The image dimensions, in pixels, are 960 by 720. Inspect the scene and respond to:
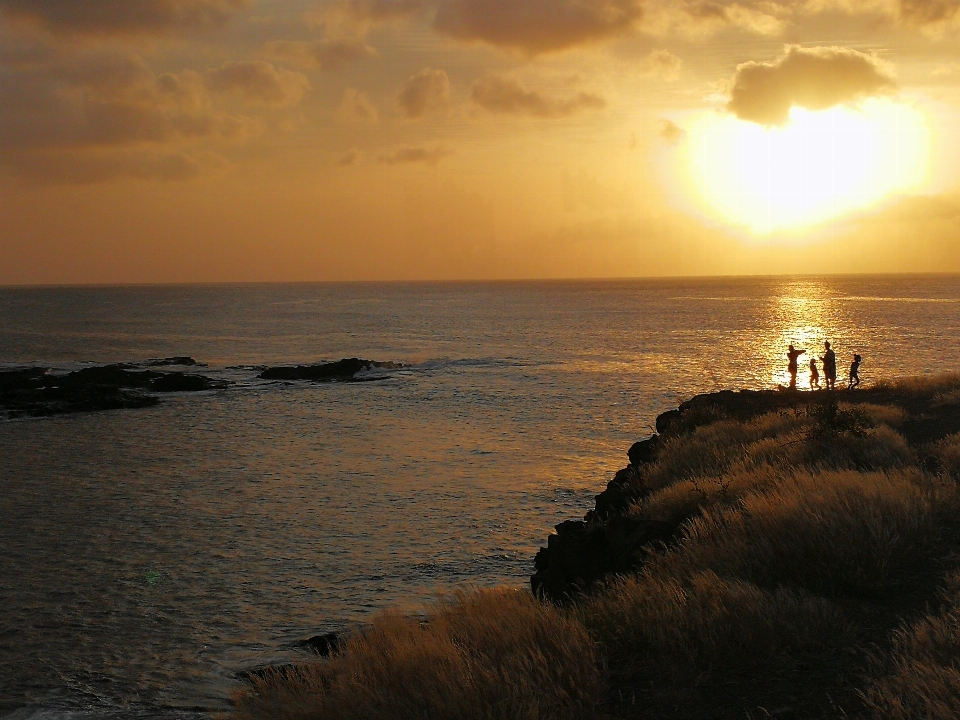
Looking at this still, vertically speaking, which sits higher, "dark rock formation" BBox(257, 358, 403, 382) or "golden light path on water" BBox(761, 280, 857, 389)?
"golden light path on water" BBox(761, 280, 857, 389)

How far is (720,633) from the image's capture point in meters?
6.58

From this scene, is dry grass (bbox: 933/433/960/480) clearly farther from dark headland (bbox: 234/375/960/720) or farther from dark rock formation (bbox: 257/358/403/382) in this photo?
dark rock formation (bbox: 257/358/403/382)

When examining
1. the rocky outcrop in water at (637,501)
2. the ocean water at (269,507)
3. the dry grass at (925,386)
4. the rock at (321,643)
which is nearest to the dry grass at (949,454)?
the rocky outcrop in water at (637,501)

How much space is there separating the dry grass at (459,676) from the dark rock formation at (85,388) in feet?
126

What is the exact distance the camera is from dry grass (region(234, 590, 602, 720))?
229 inches

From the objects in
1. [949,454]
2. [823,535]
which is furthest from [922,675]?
[949,454]

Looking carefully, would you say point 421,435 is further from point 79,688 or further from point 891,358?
point 891,358

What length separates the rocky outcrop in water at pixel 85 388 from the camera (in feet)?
137

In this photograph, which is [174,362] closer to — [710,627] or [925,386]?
[925,386]

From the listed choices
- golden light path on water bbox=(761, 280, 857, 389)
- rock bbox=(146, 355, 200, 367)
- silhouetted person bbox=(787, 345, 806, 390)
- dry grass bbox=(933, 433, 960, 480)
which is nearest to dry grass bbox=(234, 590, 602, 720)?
dry grass bbox=(933, 433, 960, 480)

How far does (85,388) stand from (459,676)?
151 ft

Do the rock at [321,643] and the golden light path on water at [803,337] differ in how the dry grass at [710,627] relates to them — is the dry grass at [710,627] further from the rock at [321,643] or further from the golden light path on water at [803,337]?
the golden light path on water at [803,337]

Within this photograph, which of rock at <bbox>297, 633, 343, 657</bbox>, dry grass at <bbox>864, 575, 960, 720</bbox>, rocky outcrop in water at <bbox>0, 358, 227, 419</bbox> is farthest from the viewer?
rocky outcrop in water at <bbox>0, 358, 227, 419</bbox>

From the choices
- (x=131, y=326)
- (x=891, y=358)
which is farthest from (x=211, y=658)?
(x=131, y=326)
